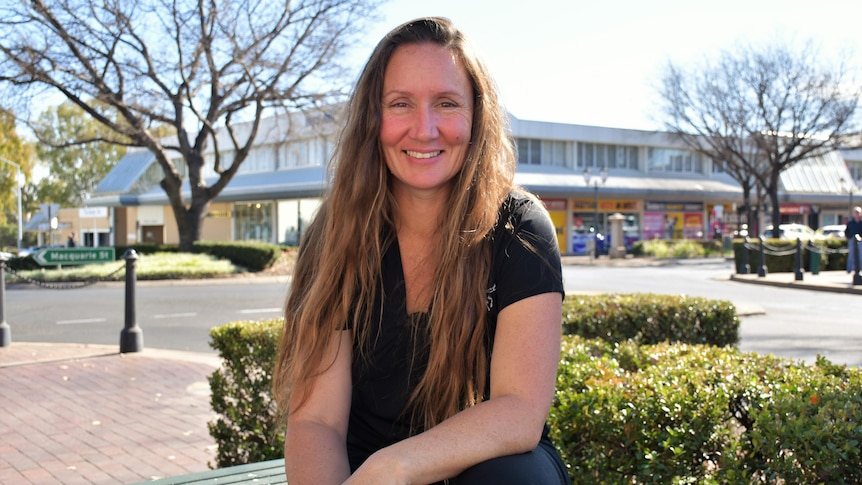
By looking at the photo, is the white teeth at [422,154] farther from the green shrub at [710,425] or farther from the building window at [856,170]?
the building window at [856,170]

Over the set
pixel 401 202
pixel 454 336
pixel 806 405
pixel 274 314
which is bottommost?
pixel 274 314

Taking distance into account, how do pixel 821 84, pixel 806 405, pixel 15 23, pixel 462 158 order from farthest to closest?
1. pixel 821 84
2. pixel 15 23
3. pixel 806 405
4. pixel 462 158

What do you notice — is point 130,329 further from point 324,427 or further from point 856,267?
point 856,267

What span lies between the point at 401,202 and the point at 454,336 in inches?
16.4

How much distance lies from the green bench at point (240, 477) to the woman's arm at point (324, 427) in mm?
553

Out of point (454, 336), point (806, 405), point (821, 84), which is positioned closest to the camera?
point (454, 336)

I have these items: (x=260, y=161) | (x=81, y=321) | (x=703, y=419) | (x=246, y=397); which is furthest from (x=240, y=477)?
(x=260, y=161)

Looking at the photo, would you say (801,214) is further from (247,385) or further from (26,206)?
(26,206)

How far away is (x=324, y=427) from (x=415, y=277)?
432 millimetres

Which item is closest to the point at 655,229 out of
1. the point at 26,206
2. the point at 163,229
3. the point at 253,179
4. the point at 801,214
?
the point at 801,214

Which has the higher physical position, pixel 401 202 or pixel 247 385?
pixel 401 202

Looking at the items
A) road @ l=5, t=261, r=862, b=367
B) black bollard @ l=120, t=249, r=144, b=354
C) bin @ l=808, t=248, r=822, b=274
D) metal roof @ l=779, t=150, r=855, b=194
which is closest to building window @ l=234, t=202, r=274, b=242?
road @ l=5, t=261, r=862, b=367

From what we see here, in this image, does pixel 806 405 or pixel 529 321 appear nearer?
pixel 529 321

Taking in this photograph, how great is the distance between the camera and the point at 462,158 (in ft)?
6.76
